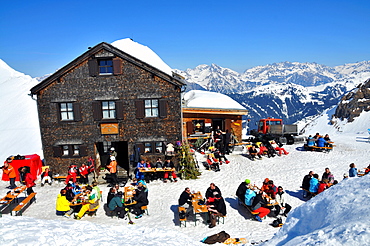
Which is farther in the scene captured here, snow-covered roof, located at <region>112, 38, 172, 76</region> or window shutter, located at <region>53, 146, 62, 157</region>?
snow-covered roof, located at <region>112, 38, 172, 76</region>

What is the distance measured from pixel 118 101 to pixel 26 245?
10878 mm

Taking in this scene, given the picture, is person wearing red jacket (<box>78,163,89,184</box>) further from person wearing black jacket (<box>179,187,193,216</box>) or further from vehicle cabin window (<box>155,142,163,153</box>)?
person wearing black jacket (<box>179,187,193,216</box>)

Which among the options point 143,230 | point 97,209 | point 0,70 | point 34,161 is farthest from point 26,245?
point 0,70

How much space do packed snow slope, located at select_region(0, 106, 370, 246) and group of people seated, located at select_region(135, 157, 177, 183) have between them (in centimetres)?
61

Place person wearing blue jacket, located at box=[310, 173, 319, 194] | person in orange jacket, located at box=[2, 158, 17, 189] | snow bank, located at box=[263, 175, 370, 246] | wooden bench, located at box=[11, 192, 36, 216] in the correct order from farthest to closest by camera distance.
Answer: person in orange jacket, located at box=[2, 158, 17, 189] → person wearing blue jacket, located at box=[310, 173, 319, 194] → wooden bench, located at box=[11, 192, 36, 216] → snow bank, located at box=[263, 175, 370, 246]

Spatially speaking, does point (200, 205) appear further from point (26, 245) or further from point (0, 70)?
point (0, 70)

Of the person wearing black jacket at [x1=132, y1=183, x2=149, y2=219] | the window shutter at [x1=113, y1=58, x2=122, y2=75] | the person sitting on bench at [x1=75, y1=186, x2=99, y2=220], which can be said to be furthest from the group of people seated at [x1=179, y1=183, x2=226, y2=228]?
the window shutter at [x1=113, y1=58, x2=122, y2=75]

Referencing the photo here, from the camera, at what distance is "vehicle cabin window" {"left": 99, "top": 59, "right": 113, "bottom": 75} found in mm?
16297

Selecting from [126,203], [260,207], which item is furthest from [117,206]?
[260,207]

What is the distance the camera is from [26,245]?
21.3 feet

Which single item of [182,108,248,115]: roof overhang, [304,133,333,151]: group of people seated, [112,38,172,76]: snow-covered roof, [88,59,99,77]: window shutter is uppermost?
[112,38,172,76]: snow-covered roof

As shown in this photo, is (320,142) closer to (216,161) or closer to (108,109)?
(216,161)

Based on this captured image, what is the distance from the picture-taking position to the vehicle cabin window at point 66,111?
54.2ft

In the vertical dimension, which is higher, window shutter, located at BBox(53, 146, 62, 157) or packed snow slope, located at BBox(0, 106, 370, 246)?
window shutter, located at BBox(53, 146, 62, 157)
